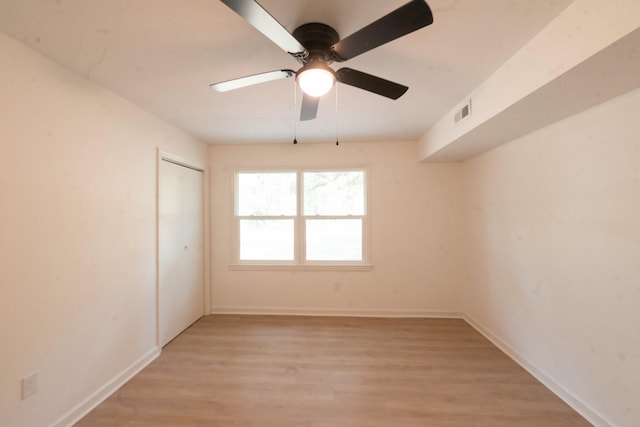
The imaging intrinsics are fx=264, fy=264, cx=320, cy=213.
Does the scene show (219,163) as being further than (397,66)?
Yes

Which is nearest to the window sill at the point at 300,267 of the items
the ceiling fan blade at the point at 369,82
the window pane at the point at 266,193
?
the window pane at the point at 266,193

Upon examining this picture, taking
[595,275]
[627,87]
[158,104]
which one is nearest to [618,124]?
[627,87]

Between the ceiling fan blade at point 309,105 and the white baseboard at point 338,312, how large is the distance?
2663 mm

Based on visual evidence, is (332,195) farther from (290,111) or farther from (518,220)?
(518,220)

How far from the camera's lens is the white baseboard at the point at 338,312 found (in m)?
3.58

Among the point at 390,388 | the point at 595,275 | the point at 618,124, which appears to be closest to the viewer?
the point at 618,124

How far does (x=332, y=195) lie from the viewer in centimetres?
379

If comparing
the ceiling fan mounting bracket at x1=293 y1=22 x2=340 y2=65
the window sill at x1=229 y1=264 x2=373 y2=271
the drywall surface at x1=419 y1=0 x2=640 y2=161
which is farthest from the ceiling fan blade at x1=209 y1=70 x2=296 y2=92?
the window sill at x1=229 y1=264 x2=373 y2=271

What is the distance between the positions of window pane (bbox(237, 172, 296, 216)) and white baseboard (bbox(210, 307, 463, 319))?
4.42ft

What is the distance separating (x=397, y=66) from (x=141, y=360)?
129 inches

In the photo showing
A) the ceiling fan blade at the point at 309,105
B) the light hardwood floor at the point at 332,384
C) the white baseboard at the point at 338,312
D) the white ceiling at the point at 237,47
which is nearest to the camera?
the white ceiling at the point at 237,47

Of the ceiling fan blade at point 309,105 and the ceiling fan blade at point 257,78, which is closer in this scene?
the ceiling fan blade at point 257,78

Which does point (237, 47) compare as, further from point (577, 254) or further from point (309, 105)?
point (577, 254)

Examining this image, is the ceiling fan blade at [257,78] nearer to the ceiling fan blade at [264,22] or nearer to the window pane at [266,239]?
the ceiling fan blade at [264,22]
